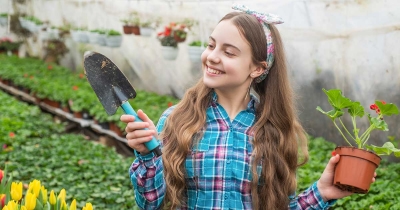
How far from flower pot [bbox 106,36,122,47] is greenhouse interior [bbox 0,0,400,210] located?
20 millimetres

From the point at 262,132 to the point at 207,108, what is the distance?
0.68ft

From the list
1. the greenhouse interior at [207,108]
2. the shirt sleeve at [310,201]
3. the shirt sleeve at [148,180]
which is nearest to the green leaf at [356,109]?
the greenhouse interior at [207,108]

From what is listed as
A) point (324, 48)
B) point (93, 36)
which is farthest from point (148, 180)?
point (93, 36)

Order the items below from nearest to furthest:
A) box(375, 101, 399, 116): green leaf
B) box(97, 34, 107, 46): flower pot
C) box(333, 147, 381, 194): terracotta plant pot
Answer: box(333, 147, 381, 194): terracotta plant pot, box(375, 101, 399, 116): green leaf, box(97, 34, 107, 46): flower pot

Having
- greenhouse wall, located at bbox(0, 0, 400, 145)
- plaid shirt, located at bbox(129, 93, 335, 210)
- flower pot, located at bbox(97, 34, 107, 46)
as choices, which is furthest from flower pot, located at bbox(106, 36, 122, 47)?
plaid shirt, located at bbox(129, 93, 335, 210)

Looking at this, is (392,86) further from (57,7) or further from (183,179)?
(57,7)

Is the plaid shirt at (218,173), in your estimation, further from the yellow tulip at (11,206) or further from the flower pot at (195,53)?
the flower pot at (195,53)

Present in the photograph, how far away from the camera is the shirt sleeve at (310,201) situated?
6.95 feet

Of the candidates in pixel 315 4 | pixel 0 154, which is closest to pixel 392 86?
pixel 315 4

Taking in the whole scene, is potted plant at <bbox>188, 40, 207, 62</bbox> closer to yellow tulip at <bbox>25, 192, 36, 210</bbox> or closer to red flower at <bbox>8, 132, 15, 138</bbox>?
red flower at <bbox>8, 132, 15, 138</bbox>

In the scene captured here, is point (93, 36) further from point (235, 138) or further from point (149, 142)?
point (149, 142)

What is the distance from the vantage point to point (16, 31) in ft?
45.1

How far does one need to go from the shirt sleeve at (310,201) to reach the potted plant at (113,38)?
7074 mm

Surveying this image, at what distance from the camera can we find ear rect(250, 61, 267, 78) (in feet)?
6.88
